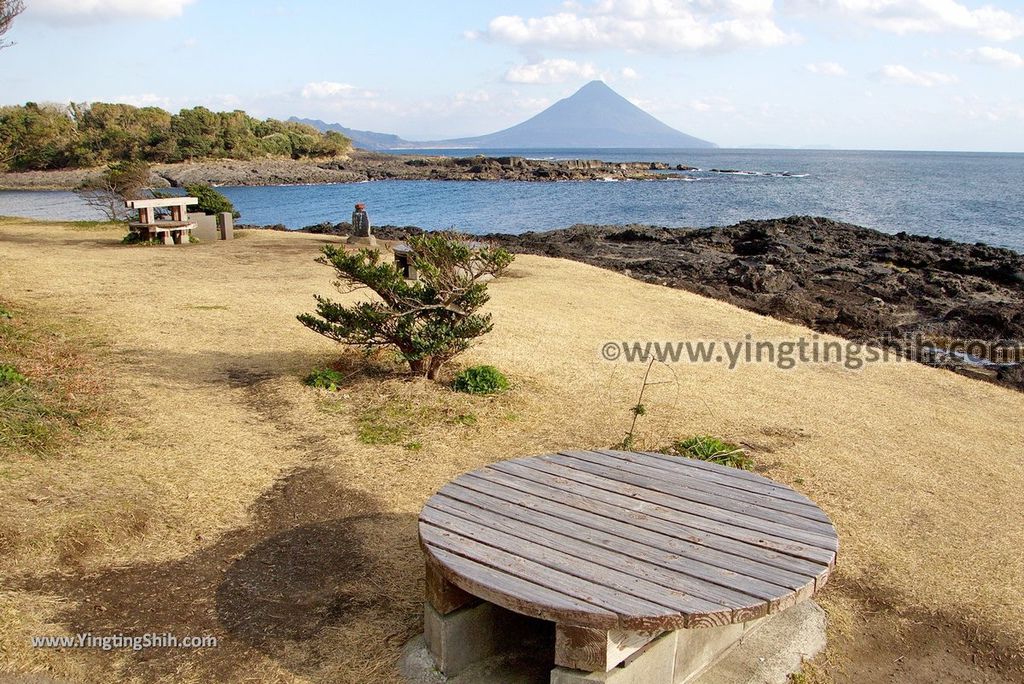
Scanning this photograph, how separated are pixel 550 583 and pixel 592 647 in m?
0.32

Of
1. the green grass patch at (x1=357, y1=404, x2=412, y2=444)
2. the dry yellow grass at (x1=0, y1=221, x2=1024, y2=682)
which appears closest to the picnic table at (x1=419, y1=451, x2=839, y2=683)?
the dry yellow grass at (x1=0, y1=221, x2=1024, y2=682)

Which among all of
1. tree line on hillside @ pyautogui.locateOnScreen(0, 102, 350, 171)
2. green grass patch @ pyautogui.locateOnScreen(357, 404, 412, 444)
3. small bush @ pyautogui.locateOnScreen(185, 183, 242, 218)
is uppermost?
tree line on hillside @ pyautogui.locateOnScreen(0, 102, 350, 171)

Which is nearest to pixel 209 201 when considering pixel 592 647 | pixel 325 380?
pixel 325 380

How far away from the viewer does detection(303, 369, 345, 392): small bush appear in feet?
27.4

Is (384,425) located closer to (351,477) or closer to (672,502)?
(351,477)

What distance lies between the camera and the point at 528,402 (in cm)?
824

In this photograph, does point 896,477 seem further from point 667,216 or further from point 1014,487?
point 667,216

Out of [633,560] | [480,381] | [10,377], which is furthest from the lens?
[480,381]

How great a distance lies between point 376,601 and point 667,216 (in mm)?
42363

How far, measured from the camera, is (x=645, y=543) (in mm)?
3834

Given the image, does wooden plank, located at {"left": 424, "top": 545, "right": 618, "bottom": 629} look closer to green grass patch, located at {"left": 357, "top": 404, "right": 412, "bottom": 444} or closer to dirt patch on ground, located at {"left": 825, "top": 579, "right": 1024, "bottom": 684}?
dirt patch on ground, located at {"left": 825, "top": 579, "right": 1024, "bottom": 684}

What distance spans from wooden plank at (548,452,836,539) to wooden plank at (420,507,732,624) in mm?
928

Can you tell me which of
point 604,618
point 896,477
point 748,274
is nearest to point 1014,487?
point 896,477

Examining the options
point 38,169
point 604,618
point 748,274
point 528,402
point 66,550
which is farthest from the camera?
point 38,169
